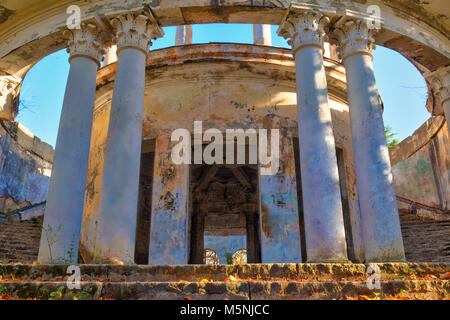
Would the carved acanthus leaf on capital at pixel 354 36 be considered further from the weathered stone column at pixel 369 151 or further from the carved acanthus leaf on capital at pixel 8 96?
the carved acanthus leaf on capital at pixel 8 96

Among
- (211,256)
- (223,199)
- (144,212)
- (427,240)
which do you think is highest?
(223,199)

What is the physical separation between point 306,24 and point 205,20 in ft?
7.44

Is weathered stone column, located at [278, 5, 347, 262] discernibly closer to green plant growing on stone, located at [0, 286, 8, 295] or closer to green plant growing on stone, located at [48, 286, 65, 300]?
green plant growing on stone, located at [48, 286, 65, 300]

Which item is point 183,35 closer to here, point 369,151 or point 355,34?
point 355,34

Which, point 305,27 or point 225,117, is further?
point 225,117

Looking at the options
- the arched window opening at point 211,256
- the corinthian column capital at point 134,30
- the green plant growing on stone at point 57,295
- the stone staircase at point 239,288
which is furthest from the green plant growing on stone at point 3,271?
the arched window opening at point 211,256

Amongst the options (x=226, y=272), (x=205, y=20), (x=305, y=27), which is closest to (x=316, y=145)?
(x=305, y=27)

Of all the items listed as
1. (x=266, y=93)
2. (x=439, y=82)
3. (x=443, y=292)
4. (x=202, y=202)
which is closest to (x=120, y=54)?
(x=266, y=93)

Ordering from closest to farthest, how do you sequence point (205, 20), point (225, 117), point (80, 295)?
point (80, 295), point (205, 20), point (225, 117)

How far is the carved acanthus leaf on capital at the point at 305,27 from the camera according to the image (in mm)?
7721

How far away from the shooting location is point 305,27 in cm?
780

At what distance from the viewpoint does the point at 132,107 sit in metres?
7.27

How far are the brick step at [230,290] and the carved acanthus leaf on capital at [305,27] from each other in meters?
5.24
